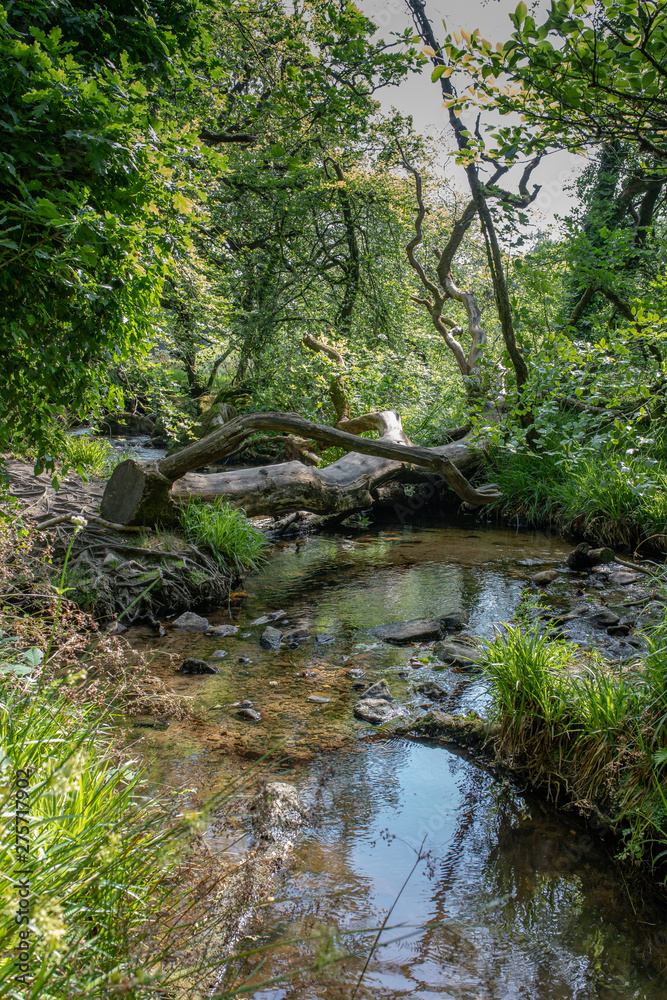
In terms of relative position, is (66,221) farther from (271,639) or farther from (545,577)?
(545,577)

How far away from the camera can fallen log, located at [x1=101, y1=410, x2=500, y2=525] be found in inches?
253

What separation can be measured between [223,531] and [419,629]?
→ 2667 millimetres

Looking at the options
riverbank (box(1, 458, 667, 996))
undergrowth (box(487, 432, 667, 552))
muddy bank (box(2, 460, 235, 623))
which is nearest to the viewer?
riverbank (box(1, 458, 667, 996))

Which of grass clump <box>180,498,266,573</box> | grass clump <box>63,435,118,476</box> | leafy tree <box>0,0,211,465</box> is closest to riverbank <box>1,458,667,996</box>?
grass clump <box>180,498,266,573</box>

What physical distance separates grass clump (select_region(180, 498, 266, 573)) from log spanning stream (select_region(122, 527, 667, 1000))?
4.66ft

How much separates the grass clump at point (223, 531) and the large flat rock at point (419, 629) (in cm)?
217

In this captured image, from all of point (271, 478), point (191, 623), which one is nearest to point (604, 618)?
point (191, 623)

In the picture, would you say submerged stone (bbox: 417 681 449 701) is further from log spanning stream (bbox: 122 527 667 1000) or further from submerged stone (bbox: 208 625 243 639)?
submerged stone (bbox: 208 625 243 639)

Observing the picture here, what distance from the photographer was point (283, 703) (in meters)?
4.23

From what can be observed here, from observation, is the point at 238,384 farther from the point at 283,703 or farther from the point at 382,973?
the point at 382,973

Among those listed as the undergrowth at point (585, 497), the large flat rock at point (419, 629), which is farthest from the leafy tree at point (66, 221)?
the undergrowth at point (585, 497)

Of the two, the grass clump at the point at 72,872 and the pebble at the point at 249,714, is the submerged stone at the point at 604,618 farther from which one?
the grass clump at the point at 72,872

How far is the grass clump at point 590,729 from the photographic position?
2.79m

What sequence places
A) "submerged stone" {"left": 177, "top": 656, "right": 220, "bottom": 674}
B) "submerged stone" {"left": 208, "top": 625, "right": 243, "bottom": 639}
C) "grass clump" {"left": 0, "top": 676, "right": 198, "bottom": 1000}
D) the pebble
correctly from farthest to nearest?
1. "submerged stone" {"left": 208, "top": 625, "right": 243, "bottom": 639}
2. "submerged stone" {"left": 177, "top": 656, "right": 220, "bottom": 674}
3. the pebble
4. "grass clump" {"left": 0, "top": 676, "right": 198, "bottom": 1000}
